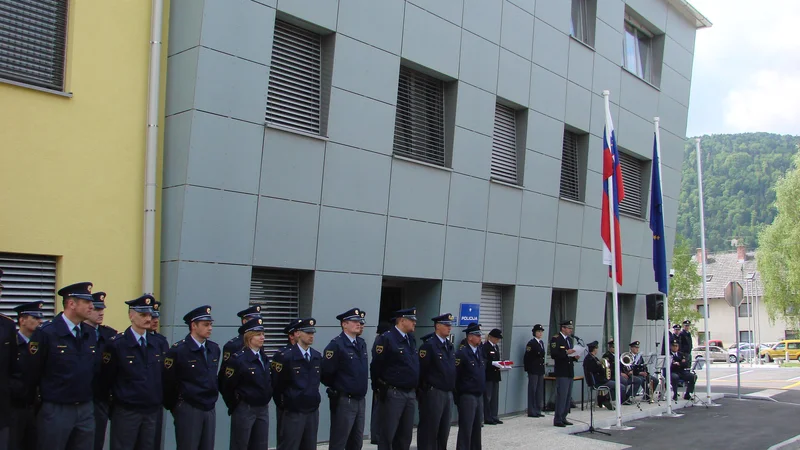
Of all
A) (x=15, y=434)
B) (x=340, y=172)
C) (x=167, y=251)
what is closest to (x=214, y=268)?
(x=167, y=251)

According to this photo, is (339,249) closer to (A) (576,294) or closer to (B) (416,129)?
(B) (416,129)

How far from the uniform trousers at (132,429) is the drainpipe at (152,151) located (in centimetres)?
281

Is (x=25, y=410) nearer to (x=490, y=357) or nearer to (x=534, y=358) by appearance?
(x=490, y=357)

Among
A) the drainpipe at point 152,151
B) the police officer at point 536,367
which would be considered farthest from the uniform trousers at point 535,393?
the drainpipe at point 152,151

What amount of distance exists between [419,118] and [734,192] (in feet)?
431

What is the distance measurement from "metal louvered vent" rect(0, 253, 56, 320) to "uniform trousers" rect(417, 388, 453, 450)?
5.04m

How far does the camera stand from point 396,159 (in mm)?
13195

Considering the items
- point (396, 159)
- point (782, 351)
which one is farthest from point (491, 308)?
point (782, 351)

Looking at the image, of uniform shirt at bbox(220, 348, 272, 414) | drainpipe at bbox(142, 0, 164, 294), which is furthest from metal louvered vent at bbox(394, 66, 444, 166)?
uniform shirt at bbox(220, 348, 272, 414)

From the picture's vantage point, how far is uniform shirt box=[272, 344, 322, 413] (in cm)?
880

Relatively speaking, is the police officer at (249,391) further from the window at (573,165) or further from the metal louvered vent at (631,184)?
the metal louvered vent at (631,184)

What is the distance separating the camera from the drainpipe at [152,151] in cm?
1002

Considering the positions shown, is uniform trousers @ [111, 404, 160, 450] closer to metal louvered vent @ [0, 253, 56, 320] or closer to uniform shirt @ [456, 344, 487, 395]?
metal louvered vent @ [0, 253, 56, 320]

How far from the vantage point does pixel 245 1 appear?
10891mm
